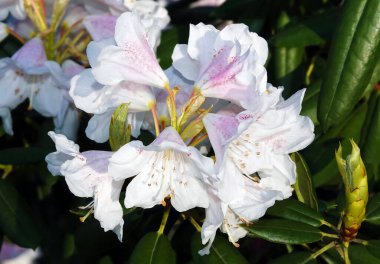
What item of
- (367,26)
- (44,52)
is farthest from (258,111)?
(44,52)

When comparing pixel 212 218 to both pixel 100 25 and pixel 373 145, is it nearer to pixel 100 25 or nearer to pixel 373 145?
pixel 373 145

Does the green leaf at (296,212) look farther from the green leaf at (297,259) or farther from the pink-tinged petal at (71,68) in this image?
the pink-tinged petal at (71,68)

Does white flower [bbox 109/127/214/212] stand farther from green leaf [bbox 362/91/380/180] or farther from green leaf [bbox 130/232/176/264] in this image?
green leaf [bbox 362/91/380/180]

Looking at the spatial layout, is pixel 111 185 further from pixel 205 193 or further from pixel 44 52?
pixel 44 52

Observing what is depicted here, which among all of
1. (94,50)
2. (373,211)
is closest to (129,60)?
(94,50)

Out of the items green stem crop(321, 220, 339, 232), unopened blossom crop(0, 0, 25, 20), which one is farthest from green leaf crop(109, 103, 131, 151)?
unopened blossom crop(0, 0, 25, 20)

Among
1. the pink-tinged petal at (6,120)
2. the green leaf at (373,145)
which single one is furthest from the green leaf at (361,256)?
the pink-tinged petal at (6,120)
